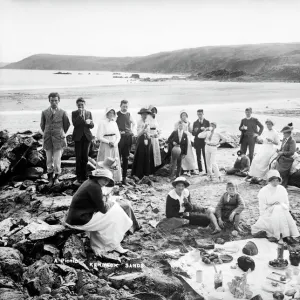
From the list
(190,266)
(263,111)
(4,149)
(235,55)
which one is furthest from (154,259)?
(235,55)

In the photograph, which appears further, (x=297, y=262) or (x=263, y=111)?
(x=263, y=111)

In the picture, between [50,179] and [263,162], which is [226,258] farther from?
[50,179]

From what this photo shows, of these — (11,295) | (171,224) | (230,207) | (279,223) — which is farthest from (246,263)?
(11,295)

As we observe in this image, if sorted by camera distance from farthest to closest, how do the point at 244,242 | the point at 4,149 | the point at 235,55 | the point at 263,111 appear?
the point at 235,55 → the point at 263,111 → the point at 4,149 → the point at 244,242

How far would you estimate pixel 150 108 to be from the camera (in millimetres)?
9258

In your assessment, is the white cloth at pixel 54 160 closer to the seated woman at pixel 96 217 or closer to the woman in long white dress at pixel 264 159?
the seated woman at pixel 96 217

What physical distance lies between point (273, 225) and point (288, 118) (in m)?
15.3

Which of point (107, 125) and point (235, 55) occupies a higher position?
point (235, 55)

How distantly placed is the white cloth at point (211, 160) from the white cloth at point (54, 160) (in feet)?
11.8

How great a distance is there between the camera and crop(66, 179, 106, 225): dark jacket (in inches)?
203

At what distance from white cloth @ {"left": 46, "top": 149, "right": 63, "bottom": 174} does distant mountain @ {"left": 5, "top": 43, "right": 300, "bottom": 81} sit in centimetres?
3279

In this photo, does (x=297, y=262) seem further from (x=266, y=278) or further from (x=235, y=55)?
(x=235, y=55)

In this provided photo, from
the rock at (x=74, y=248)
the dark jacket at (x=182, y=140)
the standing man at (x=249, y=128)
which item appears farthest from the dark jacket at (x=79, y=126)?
the standing man at (x=249, y=128)

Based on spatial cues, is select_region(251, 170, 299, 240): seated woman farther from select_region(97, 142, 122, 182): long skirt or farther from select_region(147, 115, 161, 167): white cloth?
select_region(147, 115, 161, 167): white cloth
